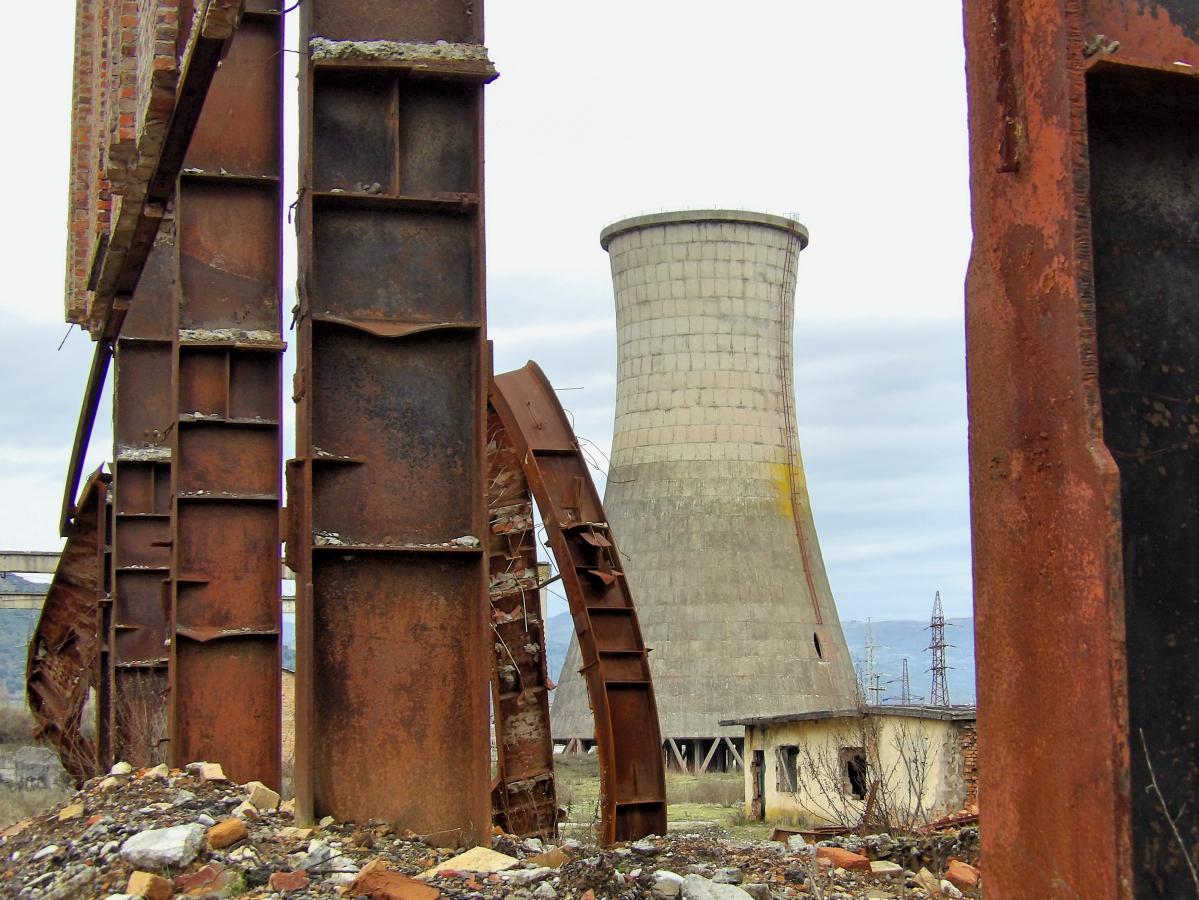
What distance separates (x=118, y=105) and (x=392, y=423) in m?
5.49

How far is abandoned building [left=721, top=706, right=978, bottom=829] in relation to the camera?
21.6 m

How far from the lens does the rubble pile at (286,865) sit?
5898 mm

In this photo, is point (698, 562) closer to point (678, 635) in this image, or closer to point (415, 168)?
point (678, 635)

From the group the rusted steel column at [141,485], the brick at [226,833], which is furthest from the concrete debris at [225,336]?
the rusted steel column at [141,485]

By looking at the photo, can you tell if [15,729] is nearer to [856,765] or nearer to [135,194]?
Result: [856,765]

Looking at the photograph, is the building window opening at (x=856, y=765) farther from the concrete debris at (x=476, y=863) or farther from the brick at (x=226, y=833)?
the brick at (x=226, y=833)

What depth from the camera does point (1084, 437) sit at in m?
2.16

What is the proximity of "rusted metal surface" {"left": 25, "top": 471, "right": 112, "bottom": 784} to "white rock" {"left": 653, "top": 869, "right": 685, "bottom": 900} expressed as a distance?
12330mm

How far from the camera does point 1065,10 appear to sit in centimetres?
222

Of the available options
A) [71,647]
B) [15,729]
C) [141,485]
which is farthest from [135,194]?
[15,729]

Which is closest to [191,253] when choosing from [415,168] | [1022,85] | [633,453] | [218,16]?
[218,16]

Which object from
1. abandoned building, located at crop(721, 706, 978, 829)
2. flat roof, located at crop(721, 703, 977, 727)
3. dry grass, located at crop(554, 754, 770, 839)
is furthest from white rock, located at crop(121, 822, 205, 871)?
flat roof, located at crop(721, 703, 977, 727)

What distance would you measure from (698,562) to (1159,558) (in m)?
36.4

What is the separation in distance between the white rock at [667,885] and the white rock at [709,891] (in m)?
0.02
